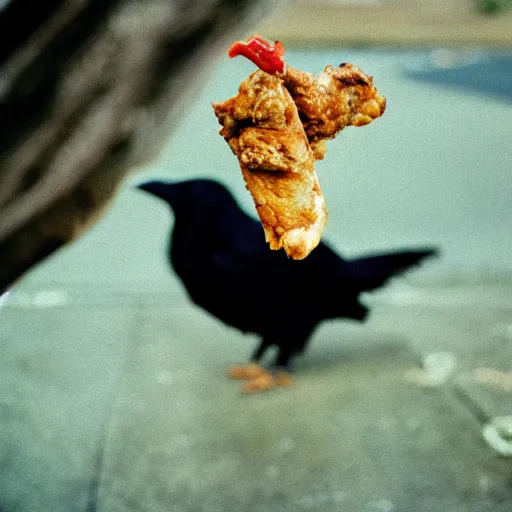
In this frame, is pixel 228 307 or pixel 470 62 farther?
pixel 470 62

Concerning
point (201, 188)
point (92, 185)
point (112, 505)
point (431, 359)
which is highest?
point (92, 185)

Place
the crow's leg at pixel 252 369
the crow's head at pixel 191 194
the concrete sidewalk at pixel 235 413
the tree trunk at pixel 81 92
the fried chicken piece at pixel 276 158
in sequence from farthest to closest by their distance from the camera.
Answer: the crow's leg at pixel 252 369 < the crow's head at pixel 191 194 < the concrete sidewalk at pixel 235 413 < the tree trunk at pixel 81 92 < the fried chicken piece at pixel 276 158

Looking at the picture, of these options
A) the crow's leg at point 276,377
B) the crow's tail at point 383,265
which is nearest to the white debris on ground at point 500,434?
the crow's tail at point 383,265

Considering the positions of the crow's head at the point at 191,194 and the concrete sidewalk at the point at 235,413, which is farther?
the crow's head at the point at 191,194

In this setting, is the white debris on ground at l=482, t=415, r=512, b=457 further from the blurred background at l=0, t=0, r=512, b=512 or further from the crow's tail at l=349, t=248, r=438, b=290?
the crow's tail at l=349, t=248, r=438, b=290

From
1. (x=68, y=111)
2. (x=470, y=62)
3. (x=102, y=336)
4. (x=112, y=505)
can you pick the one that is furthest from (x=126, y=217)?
(x=470, y=62)

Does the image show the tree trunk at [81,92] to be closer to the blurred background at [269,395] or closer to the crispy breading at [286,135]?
the blurred background at [269,395]

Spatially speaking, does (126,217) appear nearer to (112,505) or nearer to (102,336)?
(102,336)
